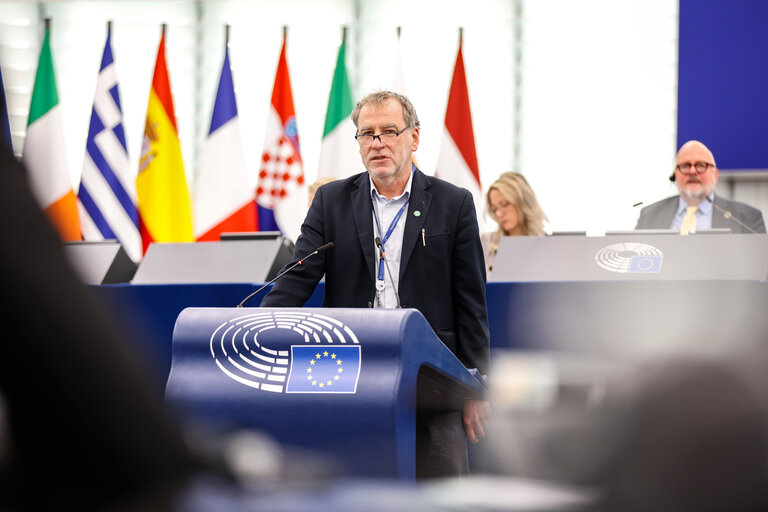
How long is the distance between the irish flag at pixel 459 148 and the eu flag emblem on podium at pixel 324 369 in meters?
5.01

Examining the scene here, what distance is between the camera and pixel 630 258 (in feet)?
11.2

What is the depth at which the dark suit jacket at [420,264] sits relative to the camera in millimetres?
2156

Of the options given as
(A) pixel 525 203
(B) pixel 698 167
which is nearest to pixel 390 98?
(A) pixel 525 203

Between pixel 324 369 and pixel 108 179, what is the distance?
214 inches

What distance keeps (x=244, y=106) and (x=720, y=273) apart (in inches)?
239

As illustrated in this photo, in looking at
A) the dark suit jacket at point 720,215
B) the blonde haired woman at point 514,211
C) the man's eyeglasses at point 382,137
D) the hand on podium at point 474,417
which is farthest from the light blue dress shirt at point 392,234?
the dark suit jacket at point 720,215

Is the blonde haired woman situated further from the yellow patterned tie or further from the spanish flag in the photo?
the spanish flag

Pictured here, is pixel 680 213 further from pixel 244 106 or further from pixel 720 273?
pixel 244 106

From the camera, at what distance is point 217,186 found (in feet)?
22.3

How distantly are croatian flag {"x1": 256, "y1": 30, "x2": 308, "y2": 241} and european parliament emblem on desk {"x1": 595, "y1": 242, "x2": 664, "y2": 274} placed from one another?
142 inches

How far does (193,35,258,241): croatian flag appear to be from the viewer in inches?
263

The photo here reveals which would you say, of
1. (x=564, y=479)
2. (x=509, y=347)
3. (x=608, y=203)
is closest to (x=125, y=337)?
(x=564, y=479)

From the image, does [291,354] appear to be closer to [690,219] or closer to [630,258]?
[630,258]

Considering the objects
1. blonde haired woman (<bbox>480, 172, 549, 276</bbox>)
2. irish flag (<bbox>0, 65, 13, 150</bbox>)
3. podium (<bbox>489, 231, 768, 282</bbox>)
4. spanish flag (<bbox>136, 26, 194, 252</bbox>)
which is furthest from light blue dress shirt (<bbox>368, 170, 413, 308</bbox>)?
spanish flag (<bbox>136, 26, 194, 252</bbox>)
